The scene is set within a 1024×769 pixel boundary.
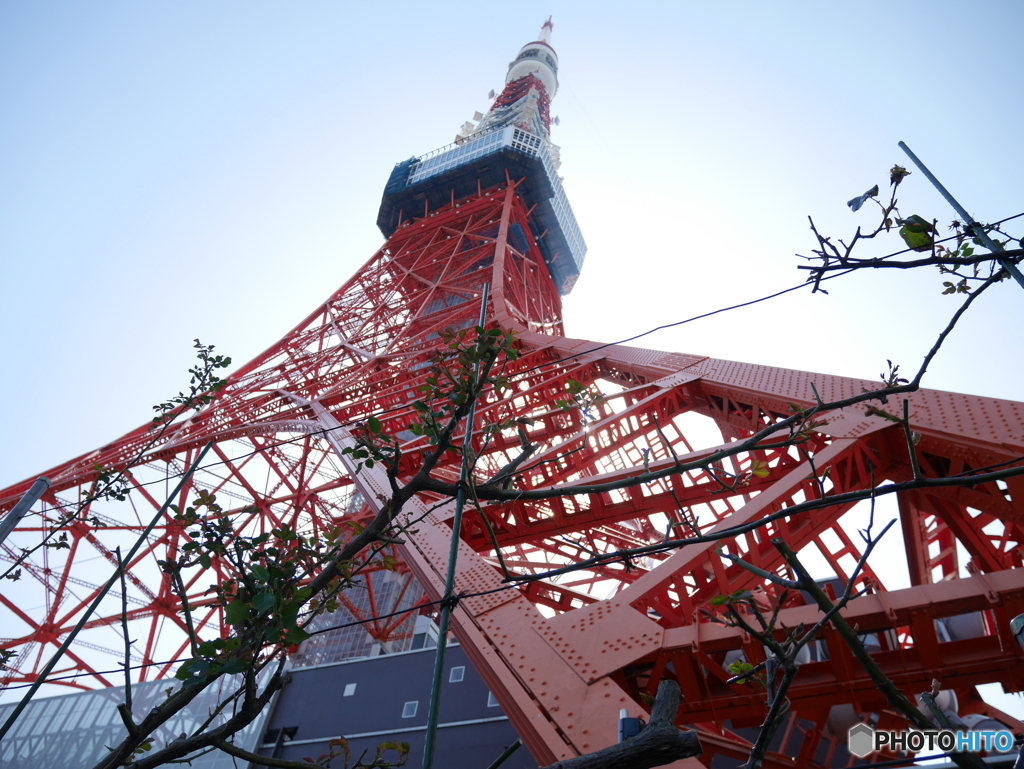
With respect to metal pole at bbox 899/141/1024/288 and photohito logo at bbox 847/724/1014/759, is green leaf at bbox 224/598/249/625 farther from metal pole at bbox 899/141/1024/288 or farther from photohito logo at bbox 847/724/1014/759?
metal pole at bbox 899/141/1024/288

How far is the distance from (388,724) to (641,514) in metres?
6.14

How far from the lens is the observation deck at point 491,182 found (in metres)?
29.0

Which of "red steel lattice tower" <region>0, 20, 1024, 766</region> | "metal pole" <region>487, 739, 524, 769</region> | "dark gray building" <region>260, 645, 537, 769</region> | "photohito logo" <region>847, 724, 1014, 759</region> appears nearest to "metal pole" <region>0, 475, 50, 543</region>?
"red steel lattice tower" <region>0, 20, 1024, 766</region>

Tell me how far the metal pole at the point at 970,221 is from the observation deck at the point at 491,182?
2663 cm

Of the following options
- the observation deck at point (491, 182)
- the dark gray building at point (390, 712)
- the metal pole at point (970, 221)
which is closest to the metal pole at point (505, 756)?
the metal pole at point (970, 221)

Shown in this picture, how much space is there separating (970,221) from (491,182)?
28.0 m

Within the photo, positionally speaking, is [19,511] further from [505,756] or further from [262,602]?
[505,756]

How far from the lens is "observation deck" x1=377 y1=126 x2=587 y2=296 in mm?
28961

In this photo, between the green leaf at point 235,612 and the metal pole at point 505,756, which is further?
the metal pole at point 505,756

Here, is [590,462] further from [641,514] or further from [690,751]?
[690,751]

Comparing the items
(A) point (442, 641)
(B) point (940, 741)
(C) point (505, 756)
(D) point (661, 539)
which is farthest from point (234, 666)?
(D) point (661, 539)

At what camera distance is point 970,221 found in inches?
103

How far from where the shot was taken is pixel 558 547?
850 centimetres

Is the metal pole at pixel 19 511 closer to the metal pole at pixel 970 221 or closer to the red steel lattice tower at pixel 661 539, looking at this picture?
the red steel lattice tower at pixel 661 539
